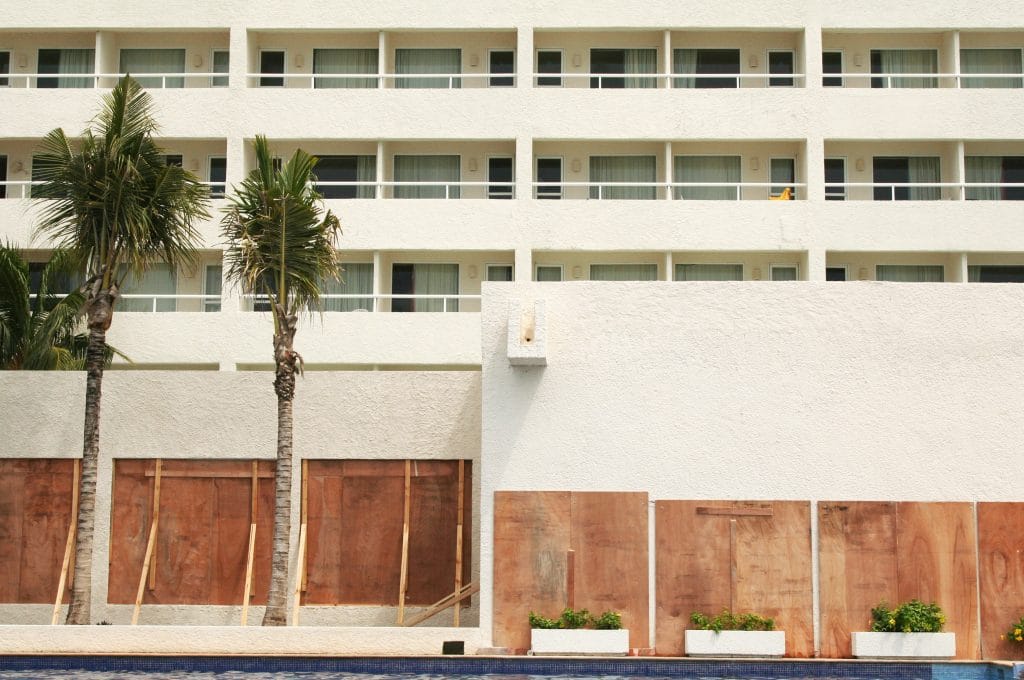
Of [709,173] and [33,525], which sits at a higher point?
[709,173]

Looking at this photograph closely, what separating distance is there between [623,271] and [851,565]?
15.1m

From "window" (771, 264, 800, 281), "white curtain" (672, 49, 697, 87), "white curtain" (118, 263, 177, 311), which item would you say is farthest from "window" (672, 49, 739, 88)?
"white curtain" (118, 263, 177, 311)

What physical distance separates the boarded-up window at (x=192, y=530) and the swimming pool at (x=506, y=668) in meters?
3.26

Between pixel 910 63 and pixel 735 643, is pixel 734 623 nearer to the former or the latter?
pixel 735 643

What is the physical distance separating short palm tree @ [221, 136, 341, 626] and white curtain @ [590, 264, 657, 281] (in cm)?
1320

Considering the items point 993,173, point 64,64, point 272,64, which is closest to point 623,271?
point 993,173

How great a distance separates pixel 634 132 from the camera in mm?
32125

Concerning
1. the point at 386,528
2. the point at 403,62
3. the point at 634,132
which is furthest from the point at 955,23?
the point at 386,528

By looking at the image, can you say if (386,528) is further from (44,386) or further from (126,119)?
(126,119)

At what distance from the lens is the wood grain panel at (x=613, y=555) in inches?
719

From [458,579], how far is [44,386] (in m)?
7.34

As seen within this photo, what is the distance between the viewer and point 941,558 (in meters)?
18.2

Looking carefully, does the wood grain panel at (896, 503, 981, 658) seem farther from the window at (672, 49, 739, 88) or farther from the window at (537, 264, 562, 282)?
the window at (672, 49, 739, 88)

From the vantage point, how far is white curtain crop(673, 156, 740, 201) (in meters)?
33.2
